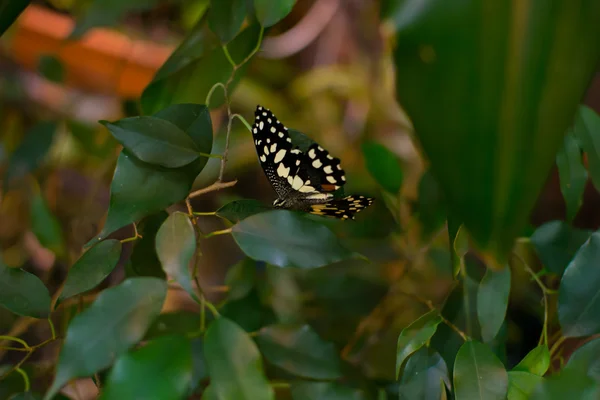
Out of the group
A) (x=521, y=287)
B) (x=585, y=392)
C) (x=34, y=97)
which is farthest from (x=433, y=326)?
(x=34, y=97)

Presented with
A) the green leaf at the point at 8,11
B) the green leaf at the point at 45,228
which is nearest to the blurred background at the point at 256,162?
the green leaf at the point at 45,228

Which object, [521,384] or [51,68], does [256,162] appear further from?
[521,384]

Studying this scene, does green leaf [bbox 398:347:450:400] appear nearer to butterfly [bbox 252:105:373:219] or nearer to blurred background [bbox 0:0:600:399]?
blurred background [bbox 0:0:600:399]

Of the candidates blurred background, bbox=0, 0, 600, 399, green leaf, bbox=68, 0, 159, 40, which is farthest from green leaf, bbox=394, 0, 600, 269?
green leaf, bbox=68, 0, 159, 40

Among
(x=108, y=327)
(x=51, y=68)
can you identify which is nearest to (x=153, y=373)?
(x=108, y=327)

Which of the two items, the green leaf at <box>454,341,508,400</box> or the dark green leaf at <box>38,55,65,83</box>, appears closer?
the green leaf at <box>454,341,508,400</box>
